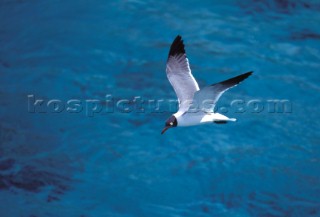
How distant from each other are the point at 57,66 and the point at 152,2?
3167 millimetres

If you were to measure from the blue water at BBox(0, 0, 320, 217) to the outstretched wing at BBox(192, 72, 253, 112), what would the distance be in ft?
7.03

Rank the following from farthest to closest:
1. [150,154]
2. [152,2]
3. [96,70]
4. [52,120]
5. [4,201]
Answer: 1. [152,2]
2. [96,70]
3. [52,120]
4. [150,154]
5. [4,201]

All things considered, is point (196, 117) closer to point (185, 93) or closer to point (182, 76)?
point (185, 93)

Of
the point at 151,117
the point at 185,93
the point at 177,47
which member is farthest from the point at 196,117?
the point at 151,117

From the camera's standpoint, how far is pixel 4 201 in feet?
31.8

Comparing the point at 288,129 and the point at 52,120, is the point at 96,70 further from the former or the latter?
the point at 288,129

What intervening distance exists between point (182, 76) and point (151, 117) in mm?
3111

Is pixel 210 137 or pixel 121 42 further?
pixel 121 42

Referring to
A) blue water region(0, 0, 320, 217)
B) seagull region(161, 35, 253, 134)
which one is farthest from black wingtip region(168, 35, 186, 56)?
blue water region(0, 0, 320, 217)

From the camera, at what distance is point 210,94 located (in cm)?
786

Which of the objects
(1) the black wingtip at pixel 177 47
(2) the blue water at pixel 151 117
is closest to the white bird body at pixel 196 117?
(1) the black wingtip at pixel 177 47

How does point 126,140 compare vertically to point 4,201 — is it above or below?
above

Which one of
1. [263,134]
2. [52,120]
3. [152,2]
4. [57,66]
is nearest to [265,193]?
[263,134]

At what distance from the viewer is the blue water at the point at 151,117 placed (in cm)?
980
